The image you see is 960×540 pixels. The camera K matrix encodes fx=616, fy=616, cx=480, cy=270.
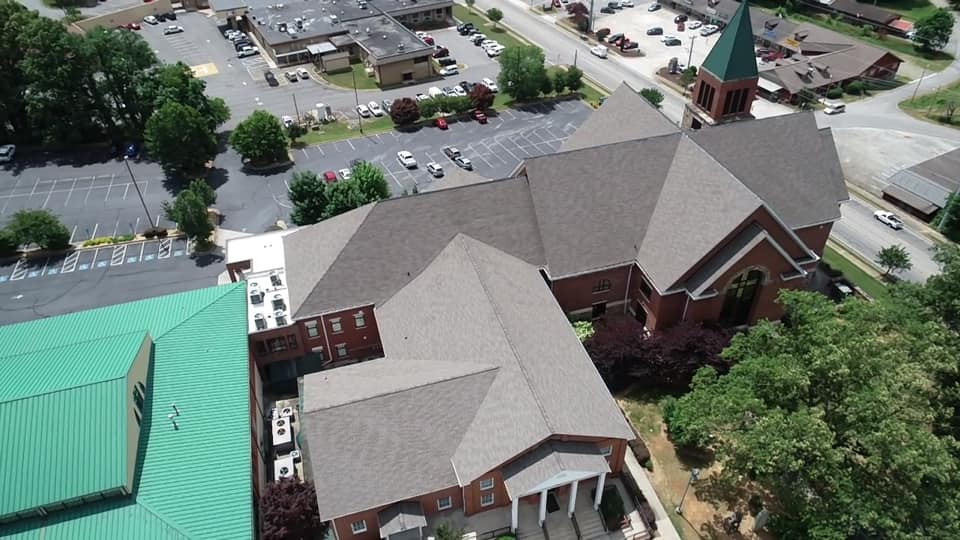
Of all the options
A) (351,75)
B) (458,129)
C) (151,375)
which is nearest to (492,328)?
(151,375)

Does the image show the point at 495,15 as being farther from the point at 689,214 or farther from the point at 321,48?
the point at 689,214

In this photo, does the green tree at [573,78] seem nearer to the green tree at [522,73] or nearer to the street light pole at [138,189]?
the green tree at [522,73]

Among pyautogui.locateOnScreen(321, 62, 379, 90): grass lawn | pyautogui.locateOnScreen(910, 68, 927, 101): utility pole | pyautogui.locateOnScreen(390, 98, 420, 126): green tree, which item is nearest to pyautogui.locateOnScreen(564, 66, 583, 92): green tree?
pyautogui.locateOnScreen(390, 98, 420, 126): green tree

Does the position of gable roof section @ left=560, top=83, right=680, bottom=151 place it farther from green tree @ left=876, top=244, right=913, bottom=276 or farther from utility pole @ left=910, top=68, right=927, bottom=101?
utility pole @ left=910, top=68, right=927, bottom=101

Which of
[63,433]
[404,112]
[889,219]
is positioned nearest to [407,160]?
[404,112]

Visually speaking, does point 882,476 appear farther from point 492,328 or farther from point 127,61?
point 127,61

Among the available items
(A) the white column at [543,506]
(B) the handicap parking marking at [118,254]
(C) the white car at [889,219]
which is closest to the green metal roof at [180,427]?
(A) the white column at [543,506]
